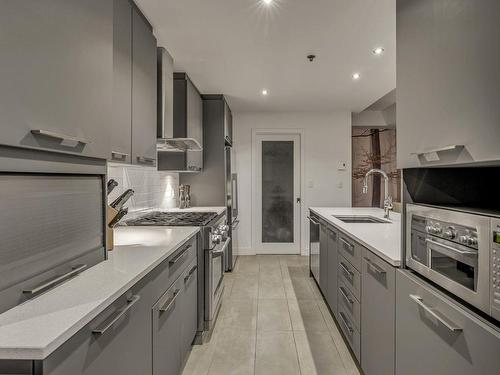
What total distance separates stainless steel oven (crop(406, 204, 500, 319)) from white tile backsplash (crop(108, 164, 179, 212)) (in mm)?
1934

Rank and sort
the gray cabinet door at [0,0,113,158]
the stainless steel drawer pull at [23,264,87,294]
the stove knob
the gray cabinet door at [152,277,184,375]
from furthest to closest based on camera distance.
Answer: the gray cabinet door at [152,277,184,375] → the stove knob → the stainless steel drawer pull at [23,264,87,294] → the gray cabinet door at [0,0,113,158]

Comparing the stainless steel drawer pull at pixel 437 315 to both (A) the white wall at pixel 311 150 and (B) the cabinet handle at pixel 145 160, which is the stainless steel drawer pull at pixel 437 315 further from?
(A) the white wall at pixel 311 150

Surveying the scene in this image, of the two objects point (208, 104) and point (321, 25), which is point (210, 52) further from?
point (208, 104)

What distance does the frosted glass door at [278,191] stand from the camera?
5266 millimetres

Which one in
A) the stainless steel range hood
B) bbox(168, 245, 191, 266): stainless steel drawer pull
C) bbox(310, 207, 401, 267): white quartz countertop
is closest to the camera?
bbox(310, 207, 401, 267): white quartz countertop

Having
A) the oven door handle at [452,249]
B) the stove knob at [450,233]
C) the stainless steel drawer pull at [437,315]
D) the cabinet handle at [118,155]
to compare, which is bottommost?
the stainless steel drawer pull at [437,315]

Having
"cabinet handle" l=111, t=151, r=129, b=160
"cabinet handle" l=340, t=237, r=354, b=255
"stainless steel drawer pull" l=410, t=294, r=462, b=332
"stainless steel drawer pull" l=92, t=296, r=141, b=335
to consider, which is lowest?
"stainless steel drawer pull" l=410, t=294, r=462, b=332

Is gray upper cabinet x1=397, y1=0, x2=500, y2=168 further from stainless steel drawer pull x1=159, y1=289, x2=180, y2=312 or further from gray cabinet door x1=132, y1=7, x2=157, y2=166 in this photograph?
gray cabinet door x1=132, y1=7, x2=157, y2=166

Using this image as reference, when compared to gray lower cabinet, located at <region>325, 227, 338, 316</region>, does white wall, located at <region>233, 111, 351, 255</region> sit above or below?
above

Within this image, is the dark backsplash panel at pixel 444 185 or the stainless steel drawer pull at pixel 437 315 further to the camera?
the dark backsplash panel at pixel 444 185

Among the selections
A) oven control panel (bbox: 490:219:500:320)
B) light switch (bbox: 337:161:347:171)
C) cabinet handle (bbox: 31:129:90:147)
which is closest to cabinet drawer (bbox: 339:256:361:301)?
oven control panel (bbox: 490:219:500:320)

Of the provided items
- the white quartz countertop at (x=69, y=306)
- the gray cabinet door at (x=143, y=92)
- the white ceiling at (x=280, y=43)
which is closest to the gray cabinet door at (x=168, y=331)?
the white quartz countertop at (x=69, y=306)

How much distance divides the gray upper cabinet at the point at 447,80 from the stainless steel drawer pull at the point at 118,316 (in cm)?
124

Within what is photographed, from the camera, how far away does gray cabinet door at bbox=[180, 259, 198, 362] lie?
1.97 m
